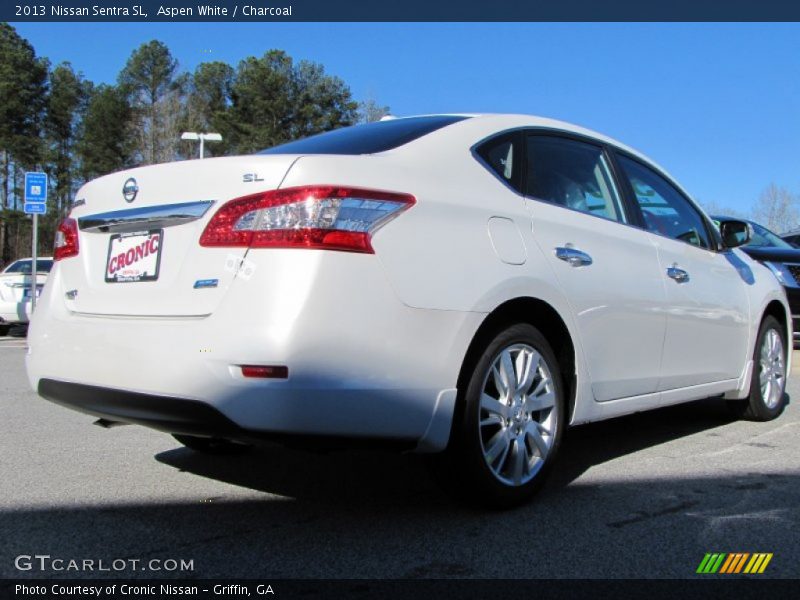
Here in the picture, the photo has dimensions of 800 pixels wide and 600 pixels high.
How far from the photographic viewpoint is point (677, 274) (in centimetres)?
406

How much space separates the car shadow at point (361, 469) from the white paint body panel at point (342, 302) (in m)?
0.49

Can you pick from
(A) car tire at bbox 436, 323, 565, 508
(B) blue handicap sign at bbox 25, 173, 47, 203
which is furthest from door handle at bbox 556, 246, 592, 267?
(B) blue handicap sign at bbox 25, 173, 47, 203

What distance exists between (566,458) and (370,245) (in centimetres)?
203

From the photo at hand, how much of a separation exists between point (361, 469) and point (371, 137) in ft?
5.13

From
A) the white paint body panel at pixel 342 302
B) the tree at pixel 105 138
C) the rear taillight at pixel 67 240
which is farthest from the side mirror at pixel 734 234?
the tree at pixel 105 138

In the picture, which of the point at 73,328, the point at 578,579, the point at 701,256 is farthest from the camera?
the point at 701,256

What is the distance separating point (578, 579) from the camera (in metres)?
2.43

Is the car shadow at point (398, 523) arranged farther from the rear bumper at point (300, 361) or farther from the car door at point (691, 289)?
the car door at point (691, 289)

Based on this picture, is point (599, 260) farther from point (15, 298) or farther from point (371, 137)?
point (15, 298)

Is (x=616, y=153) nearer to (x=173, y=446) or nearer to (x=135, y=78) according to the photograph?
(x=173, y=446)

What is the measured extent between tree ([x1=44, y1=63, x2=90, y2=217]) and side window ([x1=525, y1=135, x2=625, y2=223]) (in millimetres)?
45212

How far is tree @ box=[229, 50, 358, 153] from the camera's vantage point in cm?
4103

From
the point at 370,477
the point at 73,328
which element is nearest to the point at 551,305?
the point at 370,477

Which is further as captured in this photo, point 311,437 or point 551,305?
point 551,305
